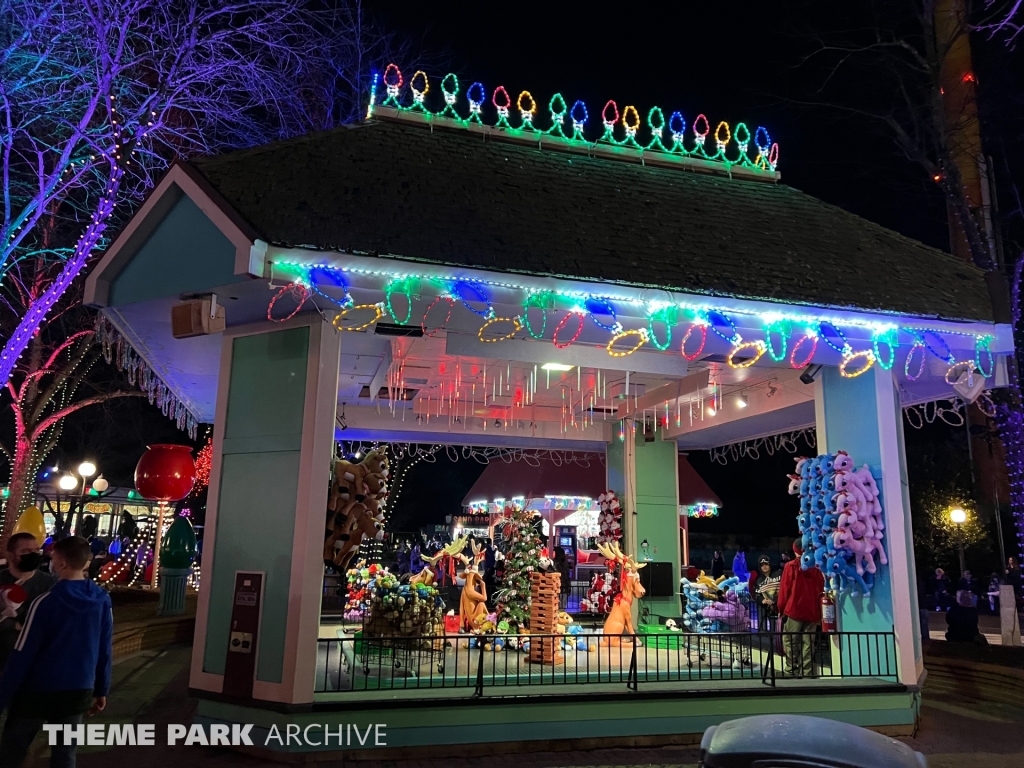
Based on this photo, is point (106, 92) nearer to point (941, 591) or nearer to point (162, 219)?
point (162, 219)

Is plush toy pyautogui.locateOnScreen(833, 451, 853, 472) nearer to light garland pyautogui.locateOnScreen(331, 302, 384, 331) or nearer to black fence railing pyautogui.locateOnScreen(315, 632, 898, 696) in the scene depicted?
black fence railing pyautogui.locateOnScreen(315, 632, 898, 696)

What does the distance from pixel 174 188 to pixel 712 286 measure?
5914 mm

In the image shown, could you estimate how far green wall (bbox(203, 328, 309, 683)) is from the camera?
738 cm

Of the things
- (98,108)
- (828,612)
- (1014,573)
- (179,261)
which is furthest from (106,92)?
(1014,573)

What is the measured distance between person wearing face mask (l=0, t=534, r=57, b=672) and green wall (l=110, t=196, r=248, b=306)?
8.78ft

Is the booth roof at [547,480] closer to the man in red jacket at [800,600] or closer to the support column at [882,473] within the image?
the man in red jacket at [800,600]

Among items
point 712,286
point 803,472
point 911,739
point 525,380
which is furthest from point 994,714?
point 525,380

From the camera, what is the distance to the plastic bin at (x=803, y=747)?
2.79m

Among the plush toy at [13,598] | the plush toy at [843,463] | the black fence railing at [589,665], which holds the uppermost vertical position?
the plush toy at [843,463]

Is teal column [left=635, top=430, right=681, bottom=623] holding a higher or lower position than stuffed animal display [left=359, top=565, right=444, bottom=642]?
higher

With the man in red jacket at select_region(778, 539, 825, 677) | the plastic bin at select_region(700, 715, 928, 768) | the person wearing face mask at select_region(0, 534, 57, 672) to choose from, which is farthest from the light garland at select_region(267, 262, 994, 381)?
the plastic bin at select_region(700, 715, 928, 768)

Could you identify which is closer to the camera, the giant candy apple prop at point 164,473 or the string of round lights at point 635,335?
the string of round lights at point 635,335

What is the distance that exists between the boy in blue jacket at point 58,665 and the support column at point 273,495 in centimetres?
249

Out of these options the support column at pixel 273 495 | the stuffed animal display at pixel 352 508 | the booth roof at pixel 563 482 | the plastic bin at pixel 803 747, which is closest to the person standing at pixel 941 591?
the booth roof at pixel 563 482
